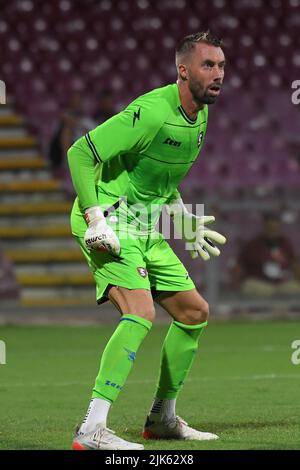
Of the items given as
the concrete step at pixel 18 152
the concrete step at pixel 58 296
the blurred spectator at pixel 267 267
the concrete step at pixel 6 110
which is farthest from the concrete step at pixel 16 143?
the blurred spectator at pixel 267 267

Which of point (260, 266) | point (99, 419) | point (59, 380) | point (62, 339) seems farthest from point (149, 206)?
point (260, 266)

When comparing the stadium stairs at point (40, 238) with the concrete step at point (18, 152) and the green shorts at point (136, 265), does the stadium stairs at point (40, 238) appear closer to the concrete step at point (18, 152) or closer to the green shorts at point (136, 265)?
the concrete step at point (18, 152)

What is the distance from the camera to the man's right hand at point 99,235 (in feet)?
17.9

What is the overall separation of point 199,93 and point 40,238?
981 cm

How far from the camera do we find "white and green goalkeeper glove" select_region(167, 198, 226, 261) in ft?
21.2

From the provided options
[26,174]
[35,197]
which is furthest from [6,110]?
[35,197]

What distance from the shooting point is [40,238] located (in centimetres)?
1537

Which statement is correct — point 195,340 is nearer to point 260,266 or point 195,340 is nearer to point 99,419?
point 99,419

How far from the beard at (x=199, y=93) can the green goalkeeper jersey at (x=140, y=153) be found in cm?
10

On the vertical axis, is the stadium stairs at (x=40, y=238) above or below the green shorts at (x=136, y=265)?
below

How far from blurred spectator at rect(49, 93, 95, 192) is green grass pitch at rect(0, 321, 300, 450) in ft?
10.1

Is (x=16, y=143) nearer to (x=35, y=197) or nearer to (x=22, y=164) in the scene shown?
(x=22, y=164)

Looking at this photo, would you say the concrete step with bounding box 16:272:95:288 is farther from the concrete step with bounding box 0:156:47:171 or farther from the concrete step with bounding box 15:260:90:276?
the concrete step with bounding box 0:156:47:171

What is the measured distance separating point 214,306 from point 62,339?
273 centimetres
